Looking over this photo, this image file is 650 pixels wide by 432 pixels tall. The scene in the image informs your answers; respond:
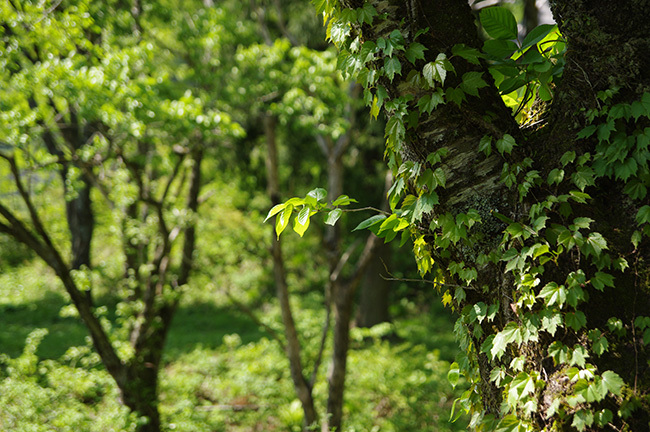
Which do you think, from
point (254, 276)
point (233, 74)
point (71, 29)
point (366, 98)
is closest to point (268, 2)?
point (233, 74)

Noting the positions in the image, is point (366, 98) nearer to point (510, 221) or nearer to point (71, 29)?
point (510, 221)

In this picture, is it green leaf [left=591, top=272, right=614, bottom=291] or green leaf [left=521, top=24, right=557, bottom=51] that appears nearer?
green leaf [left=591, top=272, right=614, bottom=291]

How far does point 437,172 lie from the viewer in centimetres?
141

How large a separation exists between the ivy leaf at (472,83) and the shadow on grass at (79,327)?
966 centimetres

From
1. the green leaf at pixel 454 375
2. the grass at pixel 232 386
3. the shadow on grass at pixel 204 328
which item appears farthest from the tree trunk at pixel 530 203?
the shadow on grass at pixel 204 328

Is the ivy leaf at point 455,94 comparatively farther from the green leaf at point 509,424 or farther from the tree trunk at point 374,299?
the tree trunk at point 374,299

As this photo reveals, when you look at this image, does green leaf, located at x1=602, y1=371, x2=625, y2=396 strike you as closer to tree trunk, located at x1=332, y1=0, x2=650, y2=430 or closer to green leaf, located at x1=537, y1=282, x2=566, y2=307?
tree trunk, located at x1=332, y1=0, x2=650, y2=430

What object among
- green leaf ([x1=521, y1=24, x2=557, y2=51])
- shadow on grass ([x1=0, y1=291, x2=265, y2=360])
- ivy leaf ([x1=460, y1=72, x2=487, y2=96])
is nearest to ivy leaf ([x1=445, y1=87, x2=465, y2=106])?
ivy leaf ([x1=460, y1=72, x2=487, y2=96])

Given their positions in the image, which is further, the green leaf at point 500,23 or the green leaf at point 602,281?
the green leaf at point 500,23

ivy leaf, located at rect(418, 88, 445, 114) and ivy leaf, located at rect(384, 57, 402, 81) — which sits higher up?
ivy leaf, located at rect(384, 57, 402, 81)

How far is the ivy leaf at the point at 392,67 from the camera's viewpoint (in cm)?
137

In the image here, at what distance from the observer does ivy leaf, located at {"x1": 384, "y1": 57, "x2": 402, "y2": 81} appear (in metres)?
1.37

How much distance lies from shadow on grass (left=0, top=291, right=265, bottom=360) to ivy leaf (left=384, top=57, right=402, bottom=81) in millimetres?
9590

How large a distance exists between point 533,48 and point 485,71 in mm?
170
